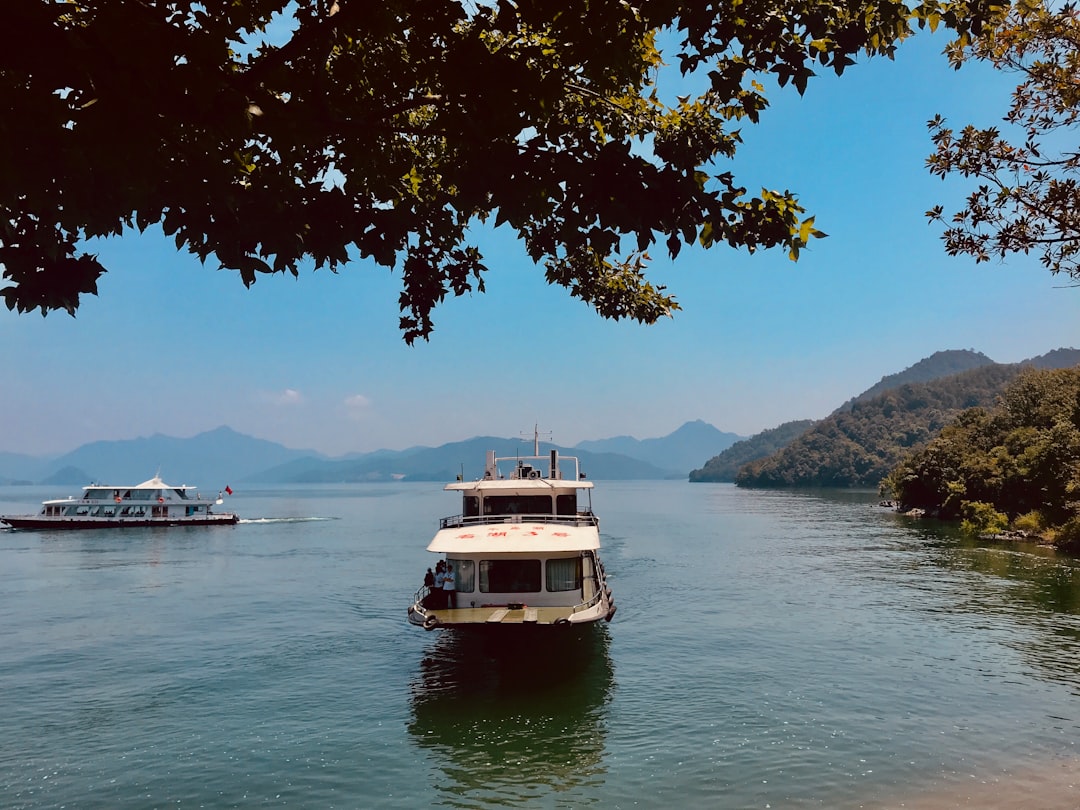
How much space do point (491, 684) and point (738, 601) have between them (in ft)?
69.6

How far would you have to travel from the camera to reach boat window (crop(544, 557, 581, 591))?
28.2 meters

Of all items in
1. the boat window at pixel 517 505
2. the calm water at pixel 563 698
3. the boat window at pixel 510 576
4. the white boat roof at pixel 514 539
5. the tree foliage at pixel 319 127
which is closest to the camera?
the tree foliage at pixel 319 127

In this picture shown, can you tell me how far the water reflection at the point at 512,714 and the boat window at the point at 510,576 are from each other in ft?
6.19

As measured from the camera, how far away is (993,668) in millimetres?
27703

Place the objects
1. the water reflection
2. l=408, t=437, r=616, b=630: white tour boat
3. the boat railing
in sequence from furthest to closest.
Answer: the boat railing, l=408, t=437, r=616, b=630: white tour boat, the water reflection

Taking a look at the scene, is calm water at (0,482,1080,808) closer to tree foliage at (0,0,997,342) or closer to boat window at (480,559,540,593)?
boat window at (480,559,540,593)

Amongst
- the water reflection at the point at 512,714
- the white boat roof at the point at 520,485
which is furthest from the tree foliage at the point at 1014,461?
the water reflection at the point at 512,714

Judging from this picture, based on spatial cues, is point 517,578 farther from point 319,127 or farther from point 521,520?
point 319,127

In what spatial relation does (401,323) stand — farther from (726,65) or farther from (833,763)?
(833,763)

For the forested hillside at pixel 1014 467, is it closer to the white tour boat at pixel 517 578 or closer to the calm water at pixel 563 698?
the calm water at pixel 563 698

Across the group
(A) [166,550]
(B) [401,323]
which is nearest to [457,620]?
(B) [401,323]

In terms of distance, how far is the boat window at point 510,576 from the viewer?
2822 centimetres

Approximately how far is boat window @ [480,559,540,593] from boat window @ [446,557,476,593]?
37cm

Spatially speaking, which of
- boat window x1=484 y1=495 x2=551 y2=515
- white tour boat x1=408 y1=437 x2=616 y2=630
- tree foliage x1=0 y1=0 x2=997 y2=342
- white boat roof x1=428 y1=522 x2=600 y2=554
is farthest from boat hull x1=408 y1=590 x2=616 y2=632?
tree foliage x1=0 y1=0 x2=997 y2=342
